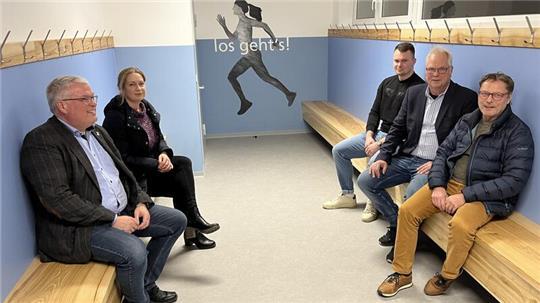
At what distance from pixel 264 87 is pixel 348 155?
8.36 ft

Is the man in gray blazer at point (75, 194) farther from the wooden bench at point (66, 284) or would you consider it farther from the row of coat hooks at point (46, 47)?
the row of coat hooks at point (46, 47)

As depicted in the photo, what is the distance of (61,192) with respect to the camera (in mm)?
1773

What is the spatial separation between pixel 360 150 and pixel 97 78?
6.97ft

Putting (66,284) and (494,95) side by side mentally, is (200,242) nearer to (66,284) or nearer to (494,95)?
(66,284)

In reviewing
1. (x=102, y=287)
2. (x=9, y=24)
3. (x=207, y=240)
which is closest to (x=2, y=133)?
(x=9, y=24)

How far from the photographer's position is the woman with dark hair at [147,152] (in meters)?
2.57

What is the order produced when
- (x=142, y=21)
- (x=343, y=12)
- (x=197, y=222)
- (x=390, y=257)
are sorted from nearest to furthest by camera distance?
1. (x=390, y=257)
2. (x=197, y=222)
3. (x=142, y=21)
4. (x=343, y=12)

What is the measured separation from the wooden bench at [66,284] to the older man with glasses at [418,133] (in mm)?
1688

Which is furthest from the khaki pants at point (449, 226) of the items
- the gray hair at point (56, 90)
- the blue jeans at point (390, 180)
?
the gray hair at point (56, 90)

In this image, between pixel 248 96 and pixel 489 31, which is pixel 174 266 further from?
pixel 248 96

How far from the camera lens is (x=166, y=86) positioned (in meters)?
3.98

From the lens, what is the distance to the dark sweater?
3.07 metres

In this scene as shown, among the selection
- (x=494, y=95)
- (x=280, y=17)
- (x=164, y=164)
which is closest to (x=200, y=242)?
(x=164, y=164)

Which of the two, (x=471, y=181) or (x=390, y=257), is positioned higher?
(x=471, y=181)
